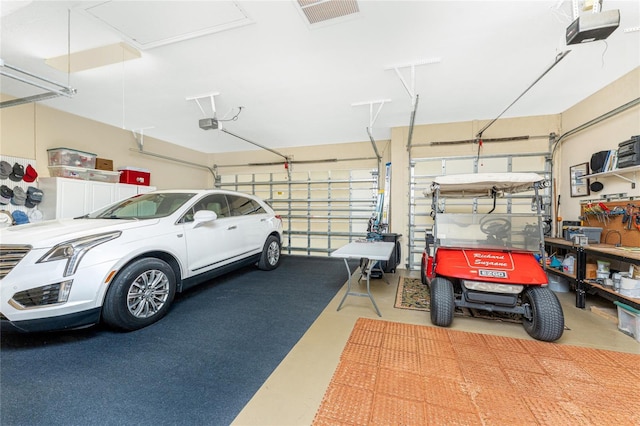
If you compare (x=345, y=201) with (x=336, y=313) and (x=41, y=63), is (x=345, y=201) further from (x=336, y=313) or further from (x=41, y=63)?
(x=41, y=63)

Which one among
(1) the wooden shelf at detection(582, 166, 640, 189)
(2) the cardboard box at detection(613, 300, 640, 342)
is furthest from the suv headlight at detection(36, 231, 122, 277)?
(1) the wooden shelf at detection(582, 166, 640, 189)

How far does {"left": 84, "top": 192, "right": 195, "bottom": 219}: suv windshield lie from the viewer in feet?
11.1

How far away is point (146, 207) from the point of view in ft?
11.8

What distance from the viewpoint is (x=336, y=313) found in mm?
3199

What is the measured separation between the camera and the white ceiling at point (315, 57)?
7.54 feet

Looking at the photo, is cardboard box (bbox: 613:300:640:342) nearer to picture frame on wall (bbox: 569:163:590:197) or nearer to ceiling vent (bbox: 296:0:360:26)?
picture frame on wall (bbox: 569:163:590:197)

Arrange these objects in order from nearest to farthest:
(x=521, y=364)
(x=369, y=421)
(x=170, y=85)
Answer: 1. (x=369, y=421)
2. (x=521, y=364)
3. (x=170, y=85)

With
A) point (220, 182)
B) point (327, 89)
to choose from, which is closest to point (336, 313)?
point (327, 89)

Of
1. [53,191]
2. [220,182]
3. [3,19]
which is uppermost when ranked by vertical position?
[3,19]

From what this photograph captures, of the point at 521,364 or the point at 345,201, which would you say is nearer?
the point at 521,364

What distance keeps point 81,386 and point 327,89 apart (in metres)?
4.26

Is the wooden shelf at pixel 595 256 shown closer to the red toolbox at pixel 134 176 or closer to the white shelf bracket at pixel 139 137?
the red toolbox at pixel 134 176

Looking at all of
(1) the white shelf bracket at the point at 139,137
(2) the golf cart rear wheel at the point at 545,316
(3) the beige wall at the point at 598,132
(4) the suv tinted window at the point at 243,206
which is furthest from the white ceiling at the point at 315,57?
(2) the golf cart rear wheel at the point at 545,316

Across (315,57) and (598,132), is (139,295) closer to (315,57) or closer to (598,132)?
(315,57)
